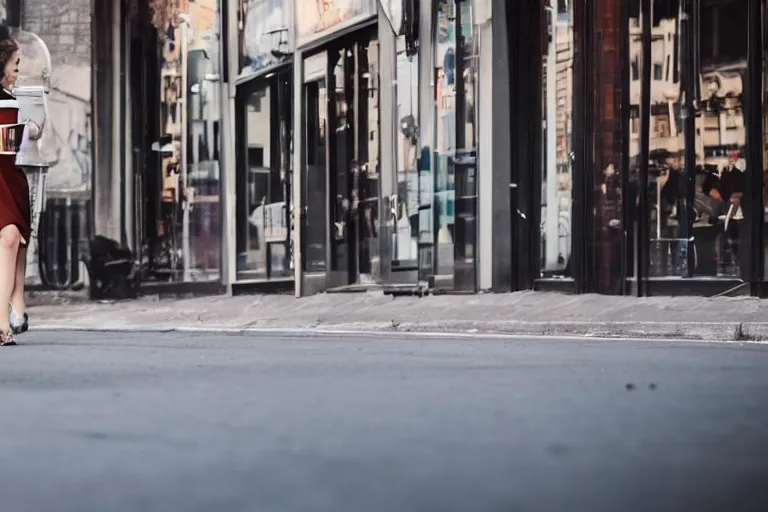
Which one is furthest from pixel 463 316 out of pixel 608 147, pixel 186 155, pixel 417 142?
pixel 186 155

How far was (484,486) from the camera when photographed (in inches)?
192

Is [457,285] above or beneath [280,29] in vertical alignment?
beneath

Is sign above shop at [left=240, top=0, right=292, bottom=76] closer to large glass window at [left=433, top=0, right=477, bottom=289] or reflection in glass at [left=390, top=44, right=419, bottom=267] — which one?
reflection in glass at [left=390, top=44, right=419, bottom=267]

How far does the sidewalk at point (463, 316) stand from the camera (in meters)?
12.4

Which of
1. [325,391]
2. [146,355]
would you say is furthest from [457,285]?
[325,391]

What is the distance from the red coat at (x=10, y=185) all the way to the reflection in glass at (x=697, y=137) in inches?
247

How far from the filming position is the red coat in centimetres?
1125

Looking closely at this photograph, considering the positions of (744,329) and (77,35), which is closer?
(744,329)

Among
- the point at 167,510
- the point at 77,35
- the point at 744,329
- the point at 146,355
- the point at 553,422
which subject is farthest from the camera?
the point at 77,35

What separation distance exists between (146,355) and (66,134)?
1054cm

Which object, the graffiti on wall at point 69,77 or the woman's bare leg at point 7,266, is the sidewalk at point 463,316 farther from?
the woman's bare leg at point 7,266

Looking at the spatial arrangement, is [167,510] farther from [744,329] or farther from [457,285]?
[457,285]

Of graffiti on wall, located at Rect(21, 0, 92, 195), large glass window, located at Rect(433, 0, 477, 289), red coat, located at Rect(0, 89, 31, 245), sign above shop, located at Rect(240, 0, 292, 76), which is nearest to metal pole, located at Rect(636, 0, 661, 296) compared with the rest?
large glass window, located at Rect(433, 0, 477, 289)

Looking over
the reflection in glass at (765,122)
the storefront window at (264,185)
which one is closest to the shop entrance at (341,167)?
the storefront window at (264,185)
